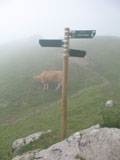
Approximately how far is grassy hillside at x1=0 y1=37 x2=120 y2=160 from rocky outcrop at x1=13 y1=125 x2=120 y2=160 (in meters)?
2.52

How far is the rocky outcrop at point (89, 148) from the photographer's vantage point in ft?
15.9

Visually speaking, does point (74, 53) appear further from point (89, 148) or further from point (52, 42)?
point (89, 148)

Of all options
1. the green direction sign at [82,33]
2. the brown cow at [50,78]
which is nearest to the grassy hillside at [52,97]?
the brown cow at [50,78]

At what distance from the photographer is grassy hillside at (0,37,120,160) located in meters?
12.6

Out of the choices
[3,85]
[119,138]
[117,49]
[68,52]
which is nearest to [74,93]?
[3,85]

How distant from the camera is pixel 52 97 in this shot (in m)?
22.0

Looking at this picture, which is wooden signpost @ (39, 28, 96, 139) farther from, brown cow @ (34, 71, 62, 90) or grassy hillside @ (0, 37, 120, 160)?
brown cow @ (34, 71, 62, 90)

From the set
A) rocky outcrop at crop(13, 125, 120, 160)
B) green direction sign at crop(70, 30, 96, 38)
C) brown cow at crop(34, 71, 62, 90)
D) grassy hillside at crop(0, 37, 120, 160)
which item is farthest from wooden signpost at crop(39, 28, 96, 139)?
brown cow at crop(34, 71, 62, 90)

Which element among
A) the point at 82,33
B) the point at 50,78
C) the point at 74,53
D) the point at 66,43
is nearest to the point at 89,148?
the point at 74,53

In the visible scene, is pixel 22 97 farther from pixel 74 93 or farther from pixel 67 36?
pixel 67 36

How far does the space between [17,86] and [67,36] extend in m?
20.6

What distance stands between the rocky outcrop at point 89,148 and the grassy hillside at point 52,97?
2517mm

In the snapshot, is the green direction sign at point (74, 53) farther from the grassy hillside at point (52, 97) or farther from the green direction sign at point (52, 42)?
the grassy hillside at point (52, 97)

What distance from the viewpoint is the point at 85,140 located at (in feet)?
18.3
